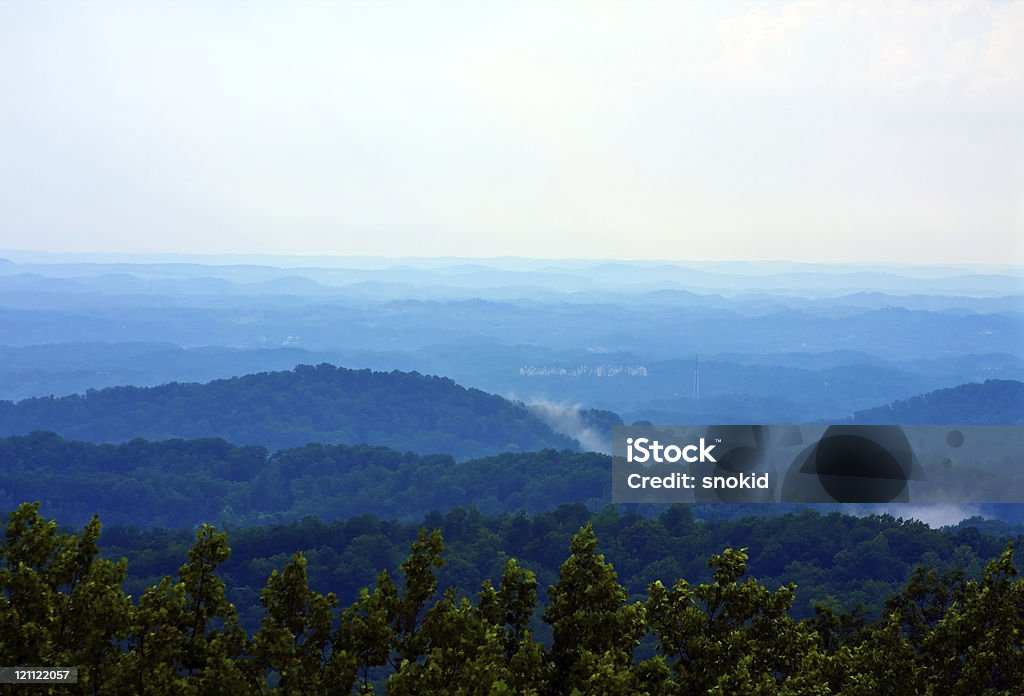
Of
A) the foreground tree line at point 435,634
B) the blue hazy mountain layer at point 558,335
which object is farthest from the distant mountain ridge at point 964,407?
the foreground tree line at point 435,634

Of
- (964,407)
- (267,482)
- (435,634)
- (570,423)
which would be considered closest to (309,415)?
(267,482)

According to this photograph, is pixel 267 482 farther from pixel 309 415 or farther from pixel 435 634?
pixel 435 634

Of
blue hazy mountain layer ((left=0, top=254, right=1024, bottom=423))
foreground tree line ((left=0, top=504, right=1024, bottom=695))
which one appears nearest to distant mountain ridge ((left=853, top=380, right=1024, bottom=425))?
blue hazy mountain layer ((left=0, top=254, right=1024, bottom=423))

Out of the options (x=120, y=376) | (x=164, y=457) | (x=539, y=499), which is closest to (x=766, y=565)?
(x=539, y=499)

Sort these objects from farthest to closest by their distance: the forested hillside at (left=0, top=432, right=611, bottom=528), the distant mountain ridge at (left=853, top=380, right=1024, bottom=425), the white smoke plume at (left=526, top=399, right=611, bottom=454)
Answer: the white smoke plume at (left=526, top=399, right=611, bottom=454) → the distant mountain ridge at (left=853, top=380, right=1024, bottom=425) → the forested hillside at (left=0, top=432, right=611, bottom=528)

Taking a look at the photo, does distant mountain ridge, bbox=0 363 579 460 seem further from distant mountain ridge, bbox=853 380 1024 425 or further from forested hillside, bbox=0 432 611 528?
distant mountain ridge, bbox=853 380 1024 425

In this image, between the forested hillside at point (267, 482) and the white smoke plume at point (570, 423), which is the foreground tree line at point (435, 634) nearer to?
the forested hillside at point (267, 482)
